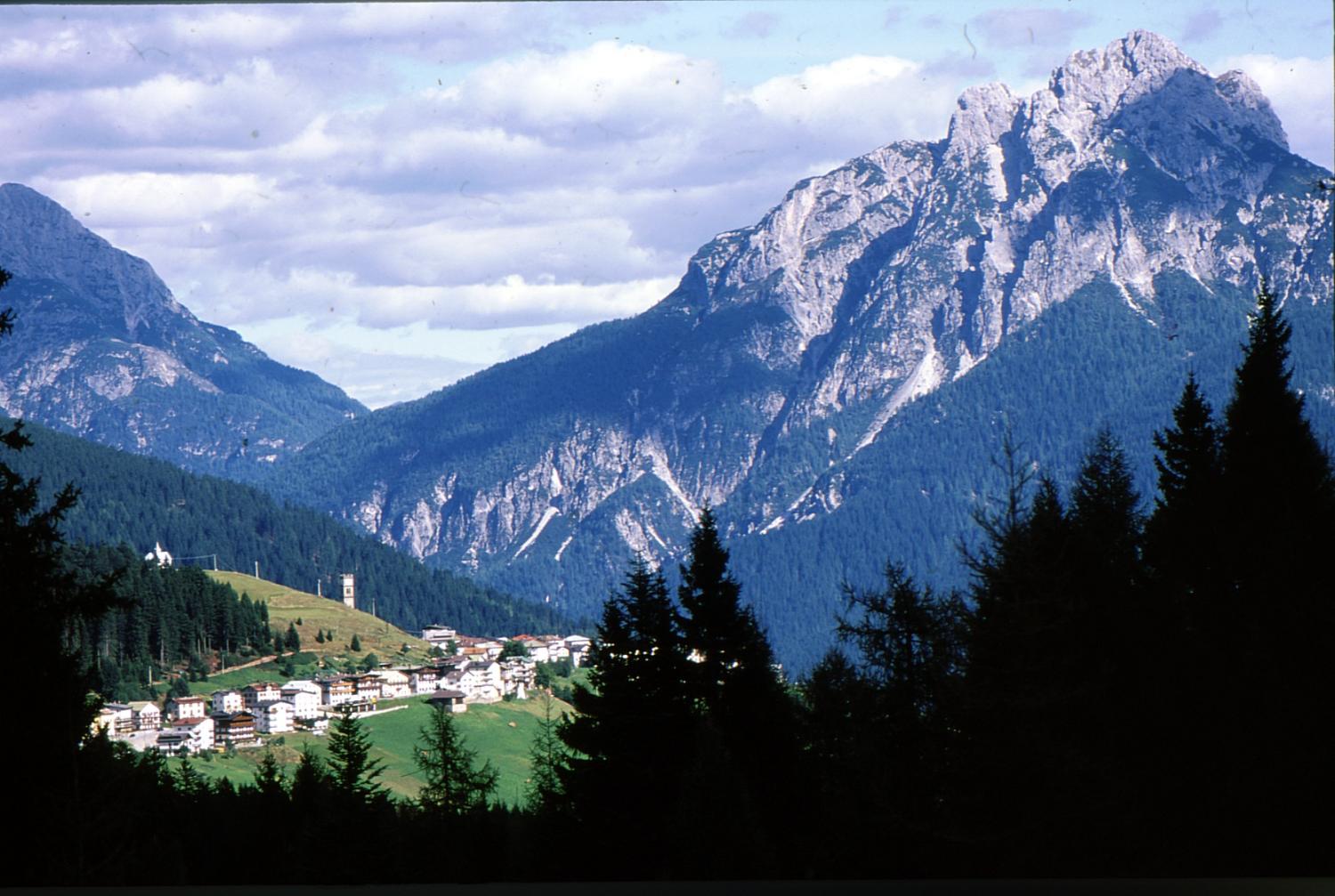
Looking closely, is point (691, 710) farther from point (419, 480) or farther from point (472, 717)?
point (419, 480)

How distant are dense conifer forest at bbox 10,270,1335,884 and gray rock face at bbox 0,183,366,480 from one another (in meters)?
114

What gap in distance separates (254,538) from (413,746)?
70.8 meters

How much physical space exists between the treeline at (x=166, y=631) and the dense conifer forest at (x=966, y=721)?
602 cm

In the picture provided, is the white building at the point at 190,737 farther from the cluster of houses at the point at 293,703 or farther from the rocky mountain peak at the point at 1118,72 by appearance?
the rocky mountain peak at the point at 1118,72

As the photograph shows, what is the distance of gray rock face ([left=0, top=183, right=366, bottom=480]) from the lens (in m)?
140

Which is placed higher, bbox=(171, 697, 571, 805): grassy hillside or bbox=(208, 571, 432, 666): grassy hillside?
bbox=(208, 571, 432, 666): grassy hillside

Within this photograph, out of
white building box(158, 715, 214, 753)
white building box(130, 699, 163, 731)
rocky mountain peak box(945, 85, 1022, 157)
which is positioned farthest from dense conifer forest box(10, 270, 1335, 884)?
rocky mountain peak box(945, 85, 1022, 157)

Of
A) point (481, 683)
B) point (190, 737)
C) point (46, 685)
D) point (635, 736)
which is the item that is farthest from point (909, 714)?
point (481, 683)

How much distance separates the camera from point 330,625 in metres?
64.6

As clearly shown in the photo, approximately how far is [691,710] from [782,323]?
186206 mm

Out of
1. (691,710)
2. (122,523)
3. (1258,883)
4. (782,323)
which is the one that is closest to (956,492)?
(122,523)

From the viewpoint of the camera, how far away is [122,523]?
9031 centimetres

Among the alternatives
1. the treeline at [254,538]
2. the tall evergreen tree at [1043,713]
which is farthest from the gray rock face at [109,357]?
the tall evergreen tree at [1043,713]

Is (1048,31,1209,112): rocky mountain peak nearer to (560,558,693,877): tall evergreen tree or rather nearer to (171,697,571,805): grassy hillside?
(171,697,571,805): grassy hillside
